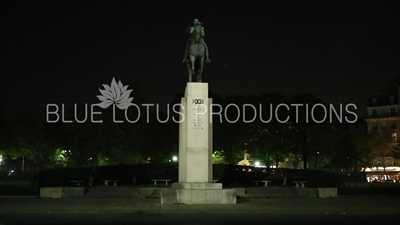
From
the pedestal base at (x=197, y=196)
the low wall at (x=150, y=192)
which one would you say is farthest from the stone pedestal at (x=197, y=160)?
the low wall at (x=150, y=192)

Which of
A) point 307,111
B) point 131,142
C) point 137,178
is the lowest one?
point 137,178

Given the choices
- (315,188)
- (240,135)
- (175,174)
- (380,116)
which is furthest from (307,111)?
(380,116)

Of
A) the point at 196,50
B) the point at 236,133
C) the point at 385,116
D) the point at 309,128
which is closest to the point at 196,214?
the point at 196,50

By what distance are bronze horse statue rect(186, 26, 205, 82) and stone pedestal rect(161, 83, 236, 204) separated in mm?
1051

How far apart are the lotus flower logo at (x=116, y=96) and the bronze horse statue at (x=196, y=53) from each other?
2713 centimetres

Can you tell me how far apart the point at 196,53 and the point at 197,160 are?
20.7ft

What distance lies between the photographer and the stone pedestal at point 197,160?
27734 millimetres

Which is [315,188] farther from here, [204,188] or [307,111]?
[307,111]

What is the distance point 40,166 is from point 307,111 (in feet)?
121

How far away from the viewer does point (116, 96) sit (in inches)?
2290

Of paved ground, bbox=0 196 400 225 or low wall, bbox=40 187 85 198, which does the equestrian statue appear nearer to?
paved ground, bbox=0 196 400 225

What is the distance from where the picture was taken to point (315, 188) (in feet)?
113

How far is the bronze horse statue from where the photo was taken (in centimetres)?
2955

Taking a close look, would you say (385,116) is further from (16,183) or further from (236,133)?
(16,183)
